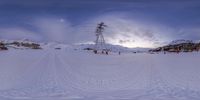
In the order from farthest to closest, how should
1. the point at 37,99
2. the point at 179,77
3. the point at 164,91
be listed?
the point at 179,77 < the point at 164,91 < the point at 37,99

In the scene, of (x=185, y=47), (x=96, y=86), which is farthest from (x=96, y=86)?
(x=185, y=47)

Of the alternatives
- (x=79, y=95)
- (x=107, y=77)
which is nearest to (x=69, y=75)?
(x=107, y=77)

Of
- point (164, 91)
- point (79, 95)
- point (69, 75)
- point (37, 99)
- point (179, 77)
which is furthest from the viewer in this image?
point (69, 75)

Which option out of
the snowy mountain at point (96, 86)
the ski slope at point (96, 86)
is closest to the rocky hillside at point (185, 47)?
the snowy mountain at point (96, 86)

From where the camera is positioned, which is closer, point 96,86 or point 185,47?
point 96,86

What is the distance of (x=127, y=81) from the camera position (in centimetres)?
1214

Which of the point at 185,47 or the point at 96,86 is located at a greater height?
the point at 185,47

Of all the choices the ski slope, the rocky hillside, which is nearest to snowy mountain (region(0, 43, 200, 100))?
the ski slope

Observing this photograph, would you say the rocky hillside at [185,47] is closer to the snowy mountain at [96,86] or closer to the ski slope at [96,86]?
the snowy mountain at [96,86]

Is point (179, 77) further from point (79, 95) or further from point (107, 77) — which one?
point (79, 95)

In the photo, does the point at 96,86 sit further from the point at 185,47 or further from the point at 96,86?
the point at 185,47

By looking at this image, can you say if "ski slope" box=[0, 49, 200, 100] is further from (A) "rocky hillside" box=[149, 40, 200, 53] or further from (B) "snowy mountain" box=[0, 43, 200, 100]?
(A) "rocky hillside" box=[149, 40, 200, 53]

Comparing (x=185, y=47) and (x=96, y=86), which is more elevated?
(x=185, y=47)

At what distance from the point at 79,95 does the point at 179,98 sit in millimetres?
2258
